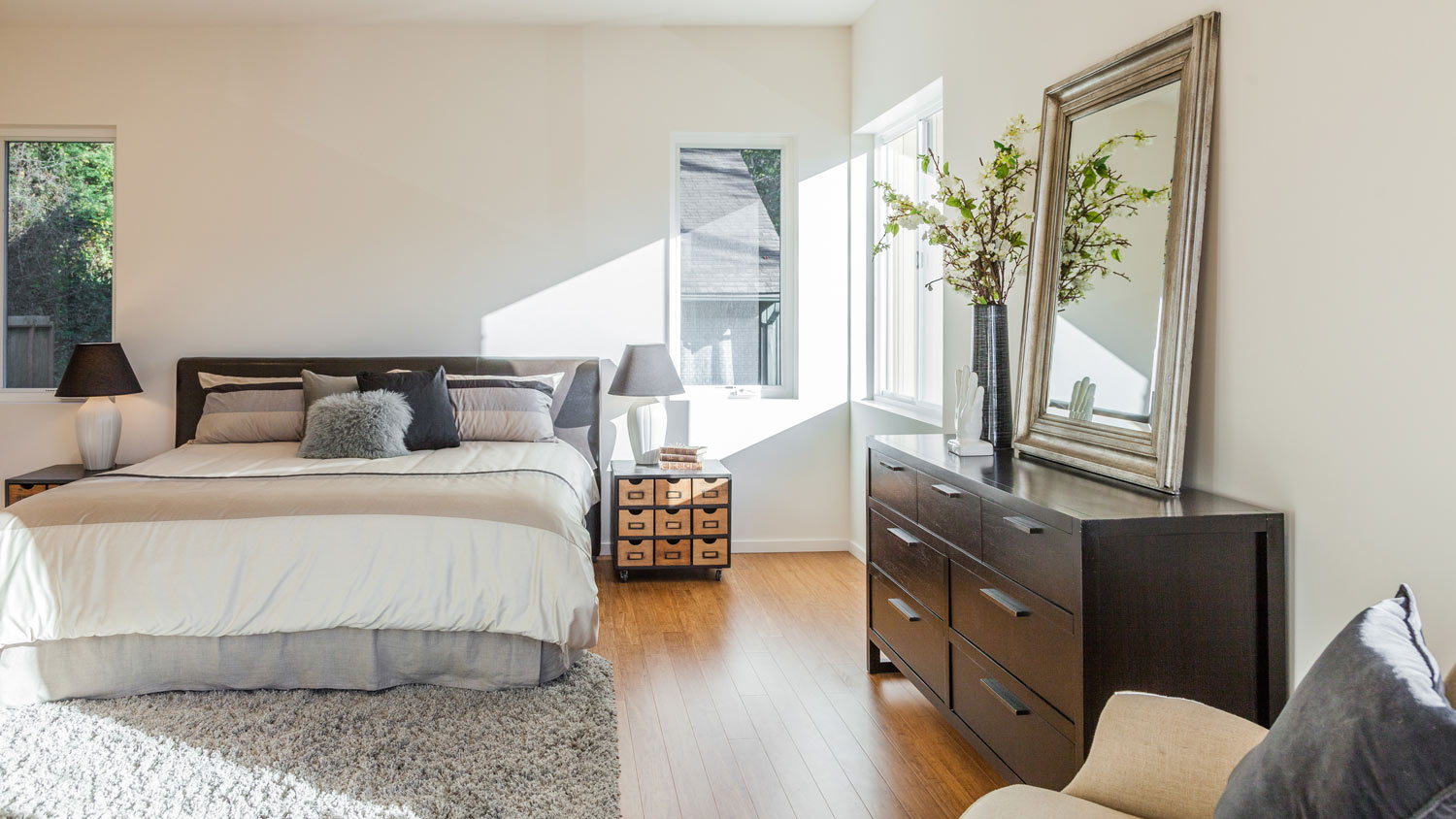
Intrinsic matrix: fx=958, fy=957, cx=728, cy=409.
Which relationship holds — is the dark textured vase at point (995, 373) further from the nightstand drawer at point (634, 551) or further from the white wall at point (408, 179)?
the white wall at point (408, 179)

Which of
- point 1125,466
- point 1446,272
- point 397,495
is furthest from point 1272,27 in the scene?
point 397,495

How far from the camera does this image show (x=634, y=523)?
180 inches

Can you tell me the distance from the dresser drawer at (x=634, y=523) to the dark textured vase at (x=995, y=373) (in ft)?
6.68

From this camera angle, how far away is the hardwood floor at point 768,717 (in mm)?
2383

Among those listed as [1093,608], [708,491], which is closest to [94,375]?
[708,491]

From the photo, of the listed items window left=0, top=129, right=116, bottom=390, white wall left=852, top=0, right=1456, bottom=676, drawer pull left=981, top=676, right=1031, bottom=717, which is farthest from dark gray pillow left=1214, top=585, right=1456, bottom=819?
window left=0, top=129, right=116, bottom=390

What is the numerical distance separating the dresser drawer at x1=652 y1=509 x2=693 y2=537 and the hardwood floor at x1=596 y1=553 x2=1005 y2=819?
0.31 m

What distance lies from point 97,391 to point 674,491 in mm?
2810

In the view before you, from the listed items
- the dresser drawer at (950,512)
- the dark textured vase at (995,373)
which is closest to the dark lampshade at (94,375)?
the dresser drawer at (950,512)

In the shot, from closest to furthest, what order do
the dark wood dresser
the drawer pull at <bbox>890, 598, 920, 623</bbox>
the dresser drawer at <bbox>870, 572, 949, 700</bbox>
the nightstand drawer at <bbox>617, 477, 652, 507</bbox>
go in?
the dark wood dresser < the dresser drawer at <bbox>870, 572, 949, 700</bbox> < the drawer pull at <bbox>890, 598, 920, 623</bbox> < the nightstand drawer at <bbox>617, 477, 652, 507</bbox>

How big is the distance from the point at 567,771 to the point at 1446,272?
7.17ft

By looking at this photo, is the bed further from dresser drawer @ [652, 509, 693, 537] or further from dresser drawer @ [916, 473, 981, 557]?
dresser drawer @ [652, 509, 693, 537]

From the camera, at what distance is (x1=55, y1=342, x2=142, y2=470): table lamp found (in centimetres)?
→ 461

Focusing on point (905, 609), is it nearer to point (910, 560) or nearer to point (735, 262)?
point (910, 560)
